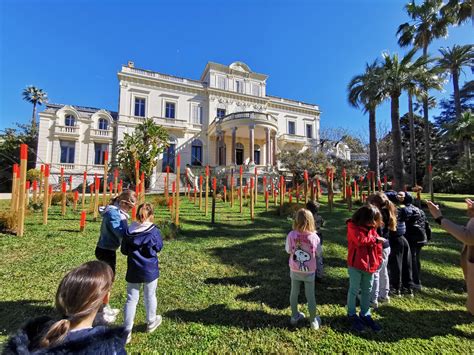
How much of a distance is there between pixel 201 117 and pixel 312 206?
23.9 meters

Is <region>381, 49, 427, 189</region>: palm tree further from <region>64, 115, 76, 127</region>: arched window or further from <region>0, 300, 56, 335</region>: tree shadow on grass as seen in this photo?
<region>64, 115, 76, 127</region>: arched window

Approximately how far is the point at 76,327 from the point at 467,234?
11.7 ft

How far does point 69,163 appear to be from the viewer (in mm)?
22094

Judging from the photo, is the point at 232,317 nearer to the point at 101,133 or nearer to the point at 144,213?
the point at 144,213

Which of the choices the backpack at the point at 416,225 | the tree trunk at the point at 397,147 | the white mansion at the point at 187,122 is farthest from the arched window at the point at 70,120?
the backpack at the point at 416,225

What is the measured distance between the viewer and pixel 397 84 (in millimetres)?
12117

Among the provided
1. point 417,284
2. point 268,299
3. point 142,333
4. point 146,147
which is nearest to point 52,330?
point 142,333

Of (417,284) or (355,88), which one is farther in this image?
(355,88)

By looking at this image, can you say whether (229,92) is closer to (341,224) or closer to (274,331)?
(341,224)

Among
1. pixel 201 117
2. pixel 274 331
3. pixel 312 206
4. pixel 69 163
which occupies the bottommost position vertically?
pixel 274 331

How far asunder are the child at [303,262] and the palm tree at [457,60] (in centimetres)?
2453

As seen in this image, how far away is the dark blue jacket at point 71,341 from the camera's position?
1.09 metres

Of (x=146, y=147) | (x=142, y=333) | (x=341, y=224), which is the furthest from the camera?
(x=146, y=147)

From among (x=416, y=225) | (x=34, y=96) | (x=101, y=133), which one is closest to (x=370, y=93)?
(x=416, y=225)
